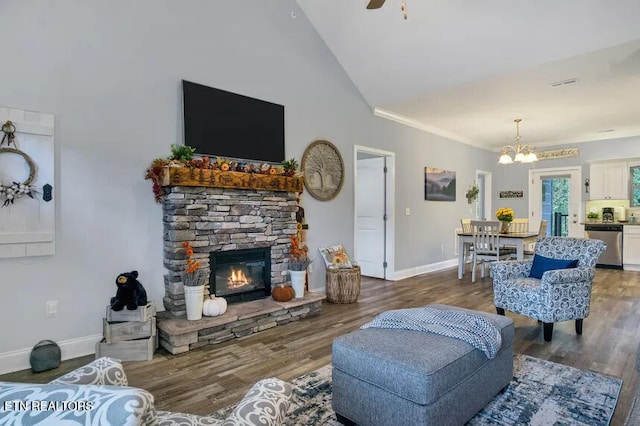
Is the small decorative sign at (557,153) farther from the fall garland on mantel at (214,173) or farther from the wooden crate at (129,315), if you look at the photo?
the wooden crate at (129,315)

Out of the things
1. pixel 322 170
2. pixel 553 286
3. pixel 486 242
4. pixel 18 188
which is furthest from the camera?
pixel 486 242

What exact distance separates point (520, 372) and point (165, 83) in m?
3.77

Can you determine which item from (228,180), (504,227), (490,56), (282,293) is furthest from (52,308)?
(504,227)

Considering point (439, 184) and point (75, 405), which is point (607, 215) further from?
point (75, 405)

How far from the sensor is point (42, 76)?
2729 mm

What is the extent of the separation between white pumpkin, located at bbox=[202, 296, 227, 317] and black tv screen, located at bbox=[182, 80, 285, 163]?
4.64 feet

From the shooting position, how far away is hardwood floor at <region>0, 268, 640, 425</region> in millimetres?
2322

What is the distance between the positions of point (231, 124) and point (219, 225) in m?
1.07

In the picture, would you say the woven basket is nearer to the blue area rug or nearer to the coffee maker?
the blue area rug

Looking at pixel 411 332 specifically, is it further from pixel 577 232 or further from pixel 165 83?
pixel 577 232

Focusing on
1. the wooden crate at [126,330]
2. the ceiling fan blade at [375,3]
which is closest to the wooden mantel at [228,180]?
the wooden crate at [126,330]

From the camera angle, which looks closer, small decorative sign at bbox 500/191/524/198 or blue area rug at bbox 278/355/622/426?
blue area rug at bbox 278/355/622/426

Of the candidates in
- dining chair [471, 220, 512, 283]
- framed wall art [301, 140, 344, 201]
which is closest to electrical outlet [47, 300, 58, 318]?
framed wall art [301, 140, 344, 201]

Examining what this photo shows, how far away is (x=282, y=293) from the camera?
3.76m
